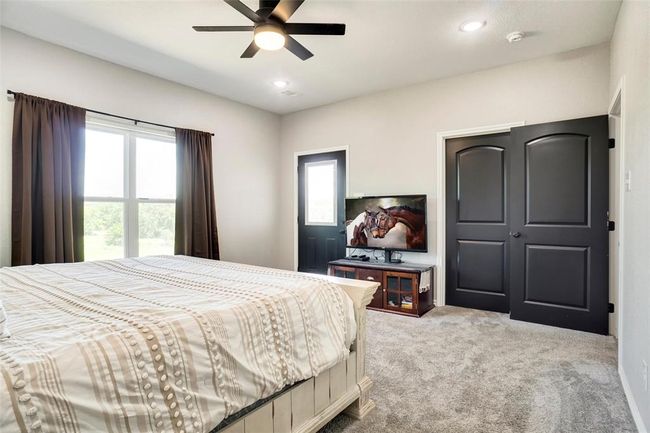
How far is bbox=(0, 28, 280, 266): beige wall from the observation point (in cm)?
296

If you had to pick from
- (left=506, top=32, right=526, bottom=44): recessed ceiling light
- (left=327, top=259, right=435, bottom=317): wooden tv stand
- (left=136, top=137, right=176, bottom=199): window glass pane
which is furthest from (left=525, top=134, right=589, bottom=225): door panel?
(left=136, top=137, right=176, bottom=199): window glass pane

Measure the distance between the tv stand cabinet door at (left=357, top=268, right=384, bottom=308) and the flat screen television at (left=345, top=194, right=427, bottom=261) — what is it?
0.35 metres

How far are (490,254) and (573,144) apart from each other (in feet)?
4.42

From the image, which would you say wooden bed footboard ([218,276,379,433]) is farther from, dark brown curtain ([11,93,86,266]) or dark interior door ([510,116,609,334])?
dark brown curtain ([11,93,86,266])

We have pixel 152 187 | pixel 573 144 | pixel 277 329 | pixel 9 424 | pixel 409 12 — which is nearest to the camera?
pixel 9 424

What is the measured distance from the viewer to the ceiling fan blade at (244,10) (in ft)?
6.95

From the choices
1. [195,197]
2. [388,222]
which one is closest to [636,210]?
[388,222]

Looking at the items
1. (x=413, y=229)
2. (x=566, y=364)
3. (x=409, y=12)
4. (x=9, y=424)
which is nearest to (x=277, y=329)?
(x=9, y=424)

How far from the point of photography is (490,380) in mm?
2256

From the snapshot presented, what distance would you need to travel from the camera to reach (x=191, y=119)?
171 inches

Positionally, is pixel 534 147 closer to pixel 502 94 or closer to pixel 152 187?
pixel 502 94

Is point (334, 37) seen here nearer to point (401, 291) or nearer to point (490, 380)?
point (401, 291)

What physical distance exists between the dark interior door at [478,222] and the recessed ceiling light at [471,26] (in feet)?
4.24

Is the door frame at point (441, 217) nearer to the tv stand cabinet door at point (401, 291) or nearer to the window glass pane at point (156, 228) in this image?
the tv stand cabinet door at point (401, 291)
